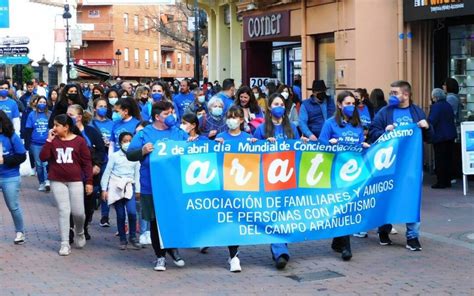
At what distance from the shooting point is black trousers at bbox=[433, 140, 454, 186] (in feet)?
48.3

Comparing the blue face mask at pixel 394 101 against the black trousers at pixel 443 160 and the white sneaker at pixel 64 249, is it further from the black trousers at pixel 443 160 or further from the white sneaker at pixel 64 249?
the black trousers at pixel 443 160

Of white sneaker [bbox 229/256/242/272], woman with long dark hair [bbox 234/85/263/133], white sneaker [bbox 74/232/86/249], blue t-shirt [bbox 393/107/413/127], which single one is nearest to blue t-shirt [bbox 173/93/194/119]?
woman with long dark hair [bbox 234/85/263/133]

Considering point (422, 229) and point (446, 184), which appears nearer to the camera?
point (422, 229)

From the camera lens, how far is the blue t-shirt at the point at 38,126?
15.0m

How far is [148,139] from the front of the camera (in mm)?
8938

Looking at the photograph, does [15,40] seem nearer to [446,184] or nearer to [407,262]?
[446,184]

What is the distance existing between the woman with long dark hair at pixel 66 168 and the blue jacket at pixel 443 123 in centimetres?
717

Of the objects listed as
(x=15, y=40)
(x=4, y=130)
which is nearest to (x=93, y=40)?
(x=15, y=40)

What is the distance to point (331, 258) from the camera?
9.34 meters

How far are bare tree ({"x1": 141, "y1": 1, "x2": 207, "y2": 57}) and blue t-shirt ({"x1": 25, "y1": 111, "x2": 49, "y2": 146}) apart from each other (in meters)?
21.1

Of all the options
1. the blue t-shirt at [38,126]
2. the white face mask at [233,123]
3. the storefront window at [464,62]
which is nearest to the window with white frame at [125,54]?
the blue t-shirt at [38,126]

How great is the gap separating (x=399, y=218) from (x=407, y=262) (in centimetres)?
64

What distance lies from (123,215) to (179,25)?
45899 millimetres

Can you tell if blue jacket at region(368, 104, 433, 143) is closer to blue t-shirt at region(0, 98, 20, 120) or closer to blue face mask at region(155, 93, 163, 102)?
blue face mask at region(155, 93, 163, 102)
